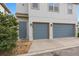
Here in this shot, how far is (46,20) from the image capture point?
4.79 m

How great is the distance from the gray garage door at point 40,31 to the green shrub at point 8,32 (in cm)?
47

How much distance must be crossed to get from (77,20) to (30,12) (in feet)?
3.84

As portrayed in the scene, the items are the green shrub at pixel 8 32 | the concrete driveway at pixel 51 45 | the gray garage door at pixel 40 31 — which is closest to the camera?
the green shrub at pixel 8 32

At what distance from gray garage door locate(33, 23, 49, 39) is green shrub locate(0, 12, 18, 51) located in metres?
0.47

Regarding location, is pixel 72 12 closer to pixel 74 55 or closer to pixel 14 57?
pixel 74 55

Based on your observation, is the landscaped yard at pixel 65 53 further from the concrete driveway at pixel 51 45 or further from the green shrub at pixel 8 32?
the green shrub at pixel 8 32

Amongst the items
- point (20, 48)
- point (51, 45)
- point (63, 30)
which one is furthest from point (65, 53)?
point (20, 48)

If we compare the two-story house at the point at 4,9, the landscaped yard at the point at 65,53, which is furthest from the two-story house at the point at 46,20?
the landscaped yard at the point at 65,53

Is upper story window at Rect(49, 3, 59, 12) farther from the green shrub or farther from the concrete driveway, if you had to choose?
the green shrub

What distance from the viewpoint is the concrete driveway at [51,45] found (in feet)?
15.3

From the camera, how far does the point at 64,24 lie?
4.86 metres

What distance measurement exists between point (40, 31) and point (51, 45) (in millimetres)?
444

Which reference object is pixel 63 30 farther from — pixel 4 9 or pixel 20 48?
pixel 4 9

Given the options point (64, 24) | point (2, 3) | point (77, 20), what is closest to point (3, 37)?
point (2, 3)
